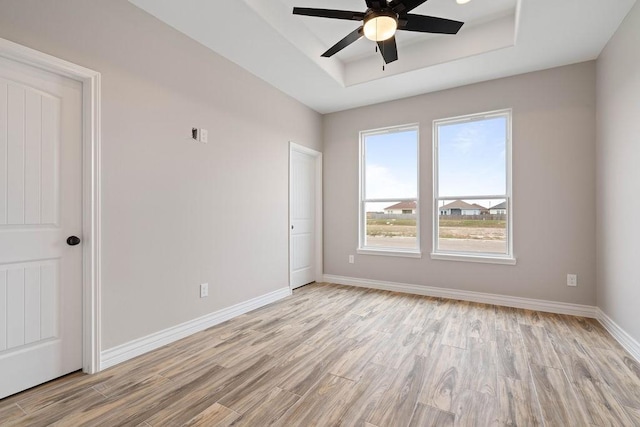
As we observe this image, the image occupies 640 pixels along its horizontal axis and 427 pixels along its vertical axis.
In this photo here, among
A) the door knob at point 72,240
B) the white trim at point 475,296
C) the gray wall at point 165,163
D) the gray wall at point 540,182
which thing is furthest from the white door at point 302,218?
the door knob at point 72,240

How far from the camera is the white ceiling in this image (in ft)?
8.16

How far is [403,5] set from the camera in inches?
80.4

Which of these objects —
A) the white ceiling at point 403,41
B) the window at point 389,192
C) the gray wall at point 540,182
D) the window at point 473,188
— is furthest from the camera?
the window at point 389,192

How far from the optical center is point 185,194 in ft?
9.16

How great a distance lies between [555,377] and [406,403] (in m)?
1.17

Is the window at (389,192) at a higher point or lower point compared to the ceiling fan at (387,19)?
lower

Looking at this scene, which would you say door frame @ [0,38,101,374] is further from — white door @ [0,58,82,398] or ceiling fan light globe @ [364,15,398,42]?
ceiling fan light globe @ [364,15,398,42]

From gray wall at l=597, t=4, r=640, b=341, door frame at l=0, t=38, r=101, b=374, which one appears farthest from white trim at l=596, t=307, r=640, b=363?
door frame at l=0, t=38, r=101, b=374

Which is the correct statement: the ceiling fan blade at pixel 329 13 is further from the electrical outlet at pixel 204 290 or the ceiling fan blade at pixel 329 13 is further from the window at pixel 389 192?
the electrical outlet at pixel 204 290

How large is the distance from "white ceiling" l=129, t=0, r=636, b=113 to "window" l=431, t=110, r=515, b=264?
0.64 meters

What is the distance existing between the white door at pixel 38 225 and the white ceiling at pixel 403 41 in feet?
3.65

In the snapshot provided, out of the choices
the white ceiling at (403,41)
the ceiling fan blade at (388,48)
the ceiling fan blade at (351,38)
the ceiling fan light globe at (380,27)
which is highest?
the white ceiling at (403,41)

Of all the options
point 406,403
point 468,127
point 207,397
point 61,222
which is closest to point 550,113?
point 468,127

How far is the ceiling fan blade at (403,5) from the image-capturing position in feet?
6.57
